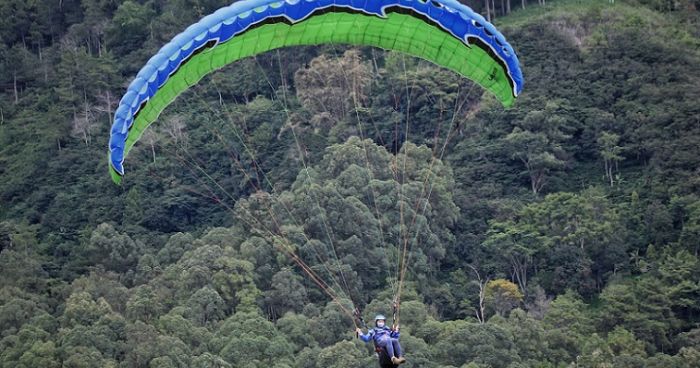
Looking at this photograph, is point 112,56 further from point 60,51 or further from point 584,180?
point 584,180

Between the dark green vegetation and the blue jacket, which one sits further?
the dark green vegetation

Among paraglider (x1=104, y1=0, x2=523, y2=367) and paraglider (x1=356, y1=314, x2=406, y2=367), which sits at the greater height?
paraglider (x1=104, y1=0, x2=523, y2=367)

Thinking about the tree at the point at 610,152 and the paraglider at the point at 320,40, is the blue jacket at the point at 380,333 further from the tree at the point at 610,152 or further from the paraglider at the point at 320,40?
the tree at the point at 610,152

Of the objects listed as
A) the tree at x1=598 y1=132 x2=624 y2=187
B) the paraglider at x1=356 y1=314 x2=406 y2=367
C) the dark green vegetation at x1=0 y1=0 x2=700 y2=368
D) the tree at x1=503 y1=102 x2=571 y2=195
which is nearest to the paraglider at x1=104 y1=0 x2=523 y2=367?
the paraglider at x1=356 y1=314 x2=406 y2=367

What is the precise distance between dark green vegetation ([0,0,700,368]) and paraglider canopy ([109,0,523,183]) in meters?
9.02

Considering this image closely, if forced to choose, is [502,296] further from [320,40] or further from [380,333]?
[380,333]

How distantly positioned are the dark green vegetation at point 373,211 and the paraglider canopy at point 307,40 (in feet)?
29.6

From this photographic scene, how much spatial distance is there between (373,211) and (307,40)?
62.8 feet

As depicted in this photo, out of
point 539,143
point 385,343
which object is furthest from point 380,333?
point 539,143

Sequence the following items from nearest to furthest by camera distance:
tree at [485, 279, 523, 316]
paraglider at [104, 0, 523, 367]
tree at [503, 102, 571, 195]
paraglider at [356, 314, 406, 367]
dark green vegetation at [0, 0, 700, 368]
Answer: paraglider at [356, 314, 406, 367], paraglider at [104, 0, 523, 367], dark green vegetation at [0, 0, 700, 368], tree at [485, 279, 523, 316], tree at [503, 102, 571, 195]

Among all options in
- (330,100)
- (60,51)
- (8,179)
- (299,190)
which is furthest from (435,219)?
(60,51)

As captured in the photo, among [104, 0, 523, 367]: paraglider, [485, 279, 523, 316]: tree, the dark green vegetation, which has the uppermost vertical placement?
[104, 0, 523, 367]: paraglider

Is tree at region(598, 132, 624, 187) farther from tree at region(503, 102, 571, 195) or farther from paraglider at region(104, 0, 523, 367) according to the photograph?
paraglider at region(104, 0, 523, 367)

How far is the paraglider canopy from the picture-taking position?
19.2 metres
